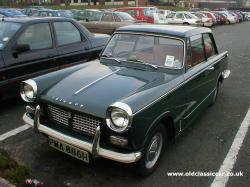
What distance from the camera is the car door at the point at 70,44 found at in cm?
667

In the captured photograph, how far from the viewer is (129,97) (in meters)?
3.58

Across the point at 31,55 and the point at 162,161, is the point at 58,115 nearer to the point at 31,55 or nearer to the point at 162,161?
the point at 162,161

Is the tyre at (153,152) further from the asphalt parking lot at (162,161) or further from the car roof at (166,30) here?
the car roof at (166,30)

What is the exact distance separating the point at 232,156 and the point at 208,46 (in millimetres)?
2183

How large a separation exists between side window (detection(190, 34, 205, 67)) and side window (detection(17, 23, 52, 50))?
2934 mm

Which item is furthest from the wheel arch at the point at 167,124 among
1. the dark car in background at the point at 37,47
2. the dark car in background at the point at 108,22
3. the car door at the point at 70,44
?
the dark car in background at the point at 108,22

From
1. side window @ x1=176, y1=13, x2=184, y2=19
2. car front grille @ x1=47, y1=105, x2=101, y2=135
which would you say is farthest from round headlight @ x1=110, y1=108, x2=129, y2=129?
side window @ x1=176, y1=13, x2=184, y2=19

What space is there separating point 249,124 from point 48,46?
4.03 meters

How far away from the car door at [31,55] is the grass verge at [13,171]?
6.40 feet

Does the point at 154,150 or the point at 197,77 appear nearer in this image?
the point at 154,150

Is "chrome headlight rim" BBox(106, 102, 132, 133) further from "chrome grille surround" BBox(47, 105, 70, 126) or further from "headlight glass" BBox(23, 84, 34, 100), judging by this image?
"headlight glass" BBox(23, 84, 34, 100)

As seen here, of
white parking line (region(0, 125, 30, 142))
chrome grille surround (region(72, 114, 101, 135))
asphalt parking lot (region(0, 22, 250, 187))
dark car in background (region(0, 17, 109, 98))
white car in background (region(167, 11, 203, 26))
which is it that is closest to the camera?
chrome grille surround (region(72, 114, 101, 135))

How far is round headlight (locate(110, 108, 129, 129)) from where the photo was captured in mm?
3346

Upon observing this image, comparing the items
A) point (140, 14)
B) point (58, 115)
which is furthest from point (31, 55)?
point (140, 14)
